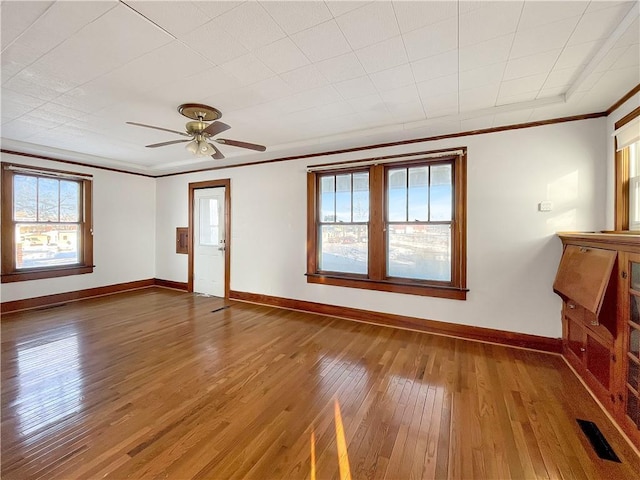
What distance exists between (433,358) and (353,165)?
8.81 ft

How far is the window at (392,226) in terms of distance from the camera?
3545mm

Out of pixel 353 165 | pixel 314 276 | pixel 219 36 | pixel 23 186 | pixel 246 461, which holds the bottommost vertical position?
pixel 246 461

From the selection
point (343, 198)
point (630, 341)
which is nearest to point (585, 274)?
point (630, 341)

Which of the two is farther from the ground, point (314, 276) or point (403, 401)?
point (314, 276)

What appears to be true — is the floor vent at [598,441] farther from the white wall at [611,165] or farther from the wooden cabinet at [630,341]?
the white wall at [611,165]

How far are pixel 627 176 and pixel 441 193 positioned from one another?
1619 mm

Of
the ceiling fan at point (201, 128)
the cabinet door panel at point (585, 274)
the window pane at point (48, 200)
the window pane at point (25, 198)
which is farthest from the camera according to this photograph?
the window pane at point (48, 200)

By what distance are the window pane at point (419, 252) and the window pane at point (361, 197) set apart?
1.48 ft

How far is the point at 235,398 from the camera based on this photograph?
218 centimetres

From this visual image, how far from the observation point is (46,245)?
4.78 metres

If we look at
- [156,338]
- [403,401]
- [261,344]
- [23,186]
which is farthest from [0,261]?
[403,401]

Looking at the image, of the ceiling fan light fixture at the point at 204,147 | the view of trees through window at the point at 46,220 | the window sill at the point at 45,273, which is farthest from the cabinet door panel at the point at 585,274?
the view of trees through window at the point at 46,220

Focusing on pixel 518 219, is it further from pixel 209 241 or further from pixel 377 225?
pixel 209 241

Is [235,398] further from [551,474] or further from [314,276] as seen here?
[314,276]
